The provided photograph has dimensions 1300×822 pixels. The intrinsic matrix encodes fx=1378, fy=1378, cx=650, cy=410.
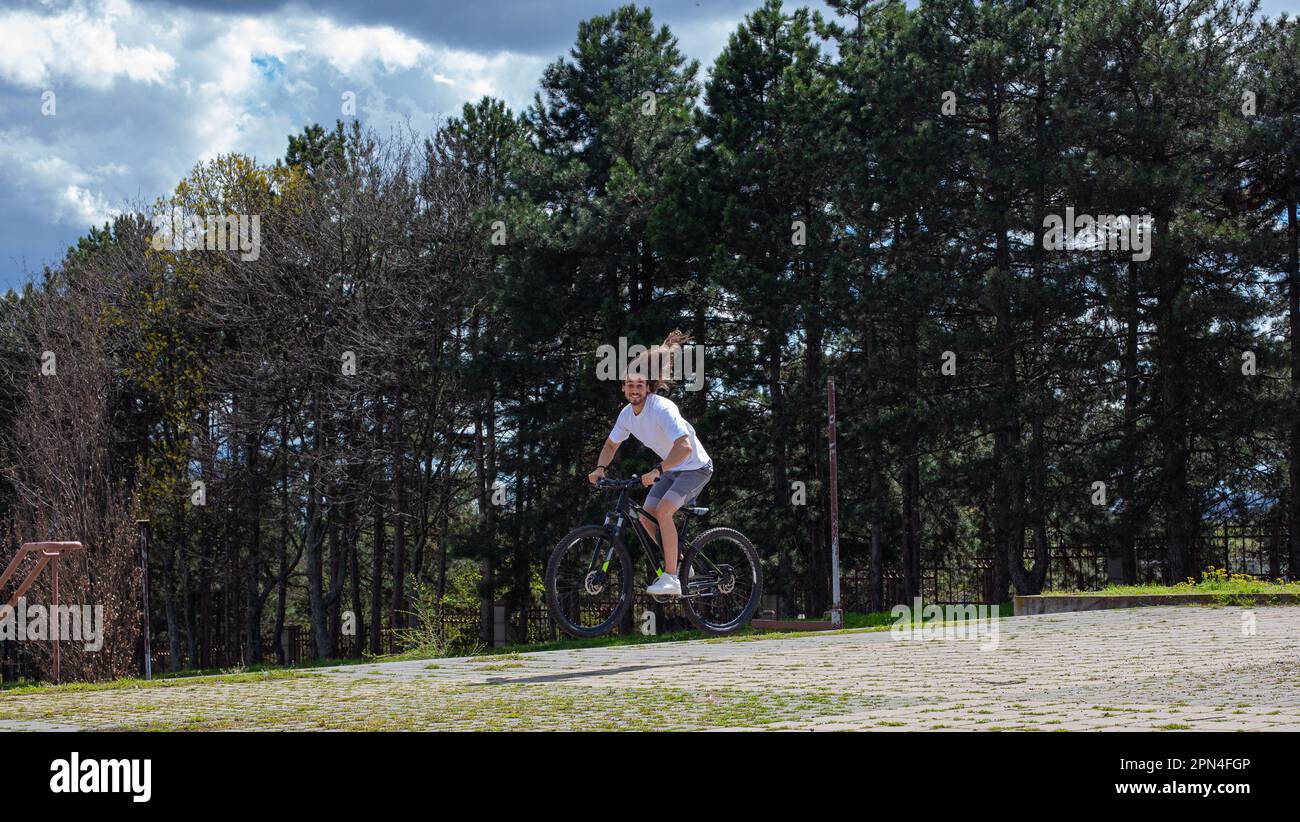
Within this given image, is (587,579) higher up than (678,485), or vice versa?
(678,485)

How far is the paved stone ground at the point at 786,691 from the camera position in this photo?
19.4 ft

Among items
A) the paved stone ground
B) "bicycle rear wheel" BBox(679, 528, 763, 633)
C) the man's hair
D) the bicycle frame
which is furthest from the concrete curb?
the man's hair

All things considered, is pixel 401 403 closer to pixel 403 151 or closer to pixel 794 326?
pixel 403 151

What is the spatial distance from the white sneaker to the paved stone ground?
47 centimetres

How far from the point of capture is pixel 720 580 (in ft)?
36.7

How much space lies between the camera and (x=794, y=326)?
2986 cm

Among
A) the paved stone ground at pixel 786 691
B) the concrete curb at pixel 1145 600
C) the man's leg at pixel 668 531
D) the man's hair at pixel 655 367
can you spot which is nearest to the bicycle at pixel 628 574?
the man's leg at pixel 668 531

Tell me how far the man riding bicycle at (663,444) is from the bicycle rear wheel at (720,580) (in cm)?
35

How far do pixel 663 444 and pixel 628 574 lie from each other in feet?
3.67

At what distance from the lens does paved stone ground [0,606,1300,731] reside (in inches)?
233

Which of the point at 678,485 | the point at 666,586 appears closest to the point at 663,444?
the point at 678,485

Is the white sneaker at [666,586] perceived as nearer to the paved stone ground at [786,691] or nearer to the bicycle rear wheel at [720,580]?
the bicycle rear wheel at [720,580]

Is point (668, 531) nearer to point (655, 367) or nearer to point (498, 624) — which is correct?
point (655, 367)

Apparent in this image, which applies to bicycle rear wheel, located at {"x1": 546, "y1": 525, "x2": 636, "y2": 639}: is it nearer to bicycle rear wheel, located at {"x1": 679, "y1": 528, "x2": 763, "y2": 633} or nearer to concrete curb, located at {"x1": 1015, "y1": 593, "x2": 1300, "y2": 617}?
bicycle rear wheel, located at {"x1": 679, "y1": 528, "x2": 763, "y2": 633}
